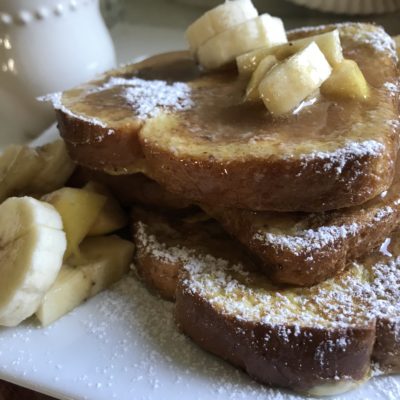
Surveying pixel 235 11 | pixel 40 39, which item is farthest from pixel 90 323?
pixel 40 39

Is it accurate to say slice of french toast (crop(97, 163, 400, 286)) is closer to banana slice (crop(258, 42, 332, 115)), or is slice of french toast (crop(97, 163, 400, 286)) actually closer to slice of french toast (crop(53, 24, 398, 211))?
slice of french toast (crop(53, 24, 398, 211))

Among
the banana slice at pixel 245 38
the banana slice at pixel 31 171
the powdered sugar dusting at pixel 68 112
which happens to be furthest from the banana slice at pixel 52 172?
the banana slice at pixel 245 38

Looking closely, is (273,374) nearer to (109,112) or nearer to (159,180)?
(159,180)

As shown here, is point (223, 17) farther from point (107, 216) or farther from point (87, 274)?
point (87, 274)

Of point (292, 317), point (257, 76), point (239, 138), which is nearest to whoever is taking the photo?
point (292, 317)

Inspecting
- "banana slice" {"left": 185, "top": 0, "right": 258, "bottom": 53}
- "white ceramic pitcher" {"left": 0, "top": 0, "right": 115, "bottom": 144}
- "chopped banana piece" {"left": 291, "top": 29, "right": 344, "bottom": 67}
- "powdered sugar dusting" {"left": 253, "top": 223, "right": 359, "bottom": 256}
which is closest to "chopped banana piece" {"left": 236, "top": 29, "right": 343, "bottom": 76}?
"chopped banana piece" {"left": 291, "top": 29, "right": 344, "bottom": 67}

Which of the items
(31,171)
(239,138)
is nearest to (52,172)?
(31,171)
